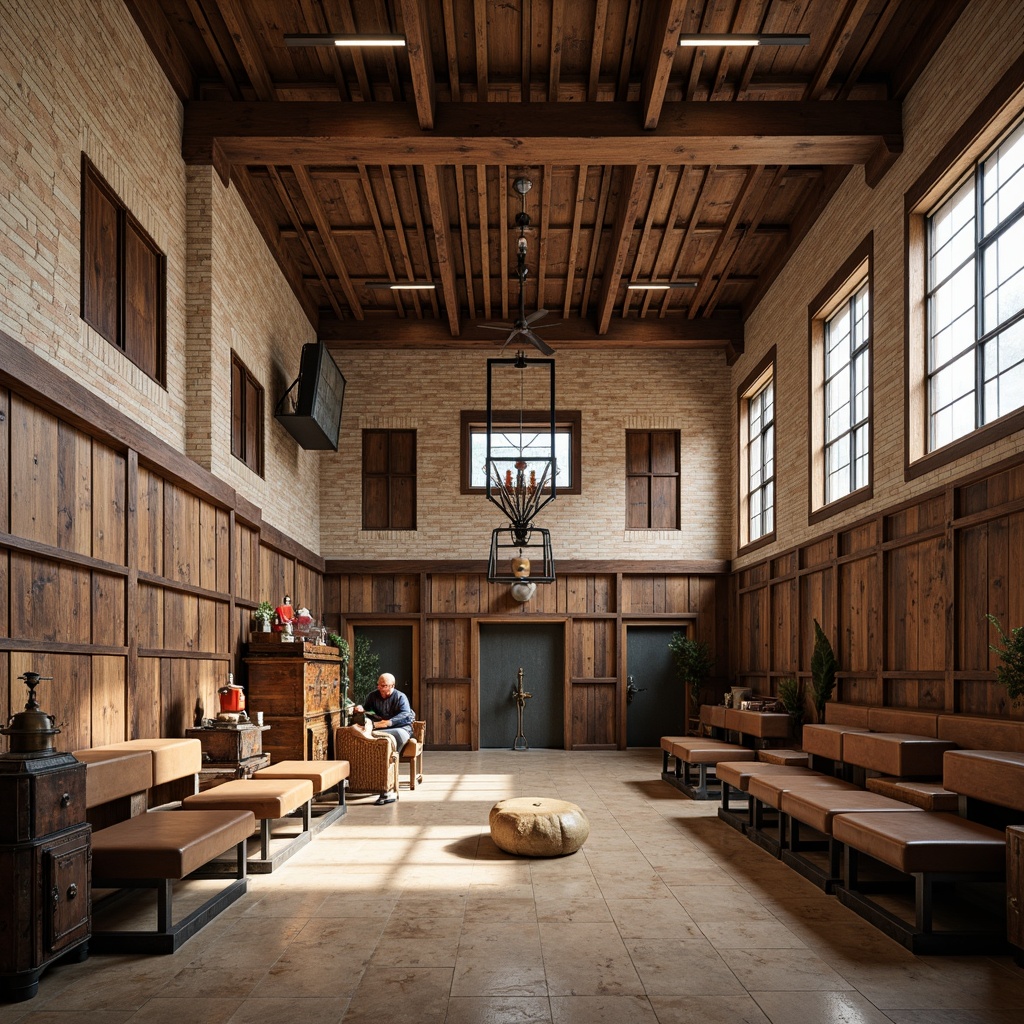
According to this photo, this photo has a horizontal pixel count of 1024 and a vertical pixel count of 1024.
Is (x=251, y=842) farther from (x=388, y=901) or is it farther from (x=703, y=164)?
(x=703, y=164)

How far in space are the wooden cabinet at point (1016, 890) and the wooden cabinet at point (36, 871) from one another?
438 cm

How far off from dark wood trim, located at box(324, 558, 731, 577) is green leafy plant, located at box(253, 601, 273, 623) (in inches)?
173

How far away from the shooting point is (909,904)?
223 inches

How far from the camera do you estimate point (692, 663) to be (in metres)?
14.6

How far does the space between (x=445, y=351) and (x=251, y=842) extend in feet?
30.7

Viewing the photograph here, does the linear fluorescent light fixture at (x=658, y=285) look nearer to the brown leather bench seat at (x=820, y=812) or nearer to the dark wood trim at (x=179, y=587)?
the dark wood trim at (x=179, y=587)

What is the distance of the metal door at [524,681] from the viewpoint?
1505cm

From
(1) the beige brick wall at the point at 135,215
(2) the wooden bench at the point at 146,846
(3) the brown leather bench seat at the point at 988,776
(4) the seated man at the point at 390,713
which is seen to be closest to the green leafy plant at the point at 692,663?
(4) the seated man at the point at 390,713

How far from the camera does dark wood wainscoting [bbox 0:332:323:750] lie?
17.7ft

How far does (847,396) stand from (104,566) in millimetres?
7453

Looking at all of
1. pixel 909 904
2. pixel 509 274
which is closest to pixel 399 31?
pixel 509 274

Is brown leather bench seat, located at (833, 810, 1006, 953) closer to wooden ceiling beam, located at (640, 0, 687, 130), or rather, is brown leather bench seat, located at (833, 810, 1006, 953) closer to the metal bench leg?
the metal bench leg

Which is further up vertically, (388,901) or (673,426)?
(673,426)

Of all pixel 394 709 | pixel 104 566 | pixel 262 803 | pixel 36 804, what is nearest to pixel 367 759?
pixel 394 709
